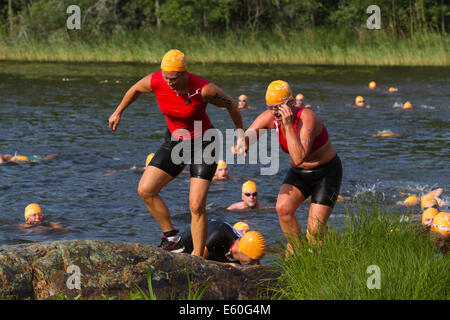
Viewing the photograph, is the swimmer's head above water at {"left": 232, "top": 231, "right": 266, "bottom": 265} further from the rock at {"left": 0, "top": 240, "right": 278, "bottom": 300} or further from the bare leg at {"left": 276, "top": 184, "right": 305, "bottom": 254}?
the rock at {"left": 0, "top": 240, "right": 278, "bottom": 300}

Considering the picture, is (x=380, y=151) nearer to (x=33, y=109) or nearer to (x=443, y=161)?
(x=443, y=161)

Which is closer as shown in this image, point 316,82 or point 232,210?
point 232,210

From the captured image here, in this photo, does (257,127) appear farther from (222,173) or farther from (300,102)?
(300,102)

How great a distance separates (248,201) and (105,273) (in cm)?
698

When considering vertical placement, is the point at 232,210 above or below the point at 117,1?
below

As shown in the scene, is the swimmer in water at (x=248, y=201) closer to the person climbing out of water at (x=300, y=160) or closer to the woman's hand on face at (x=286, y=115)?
the person climbing out of water at (x=300, y=160)

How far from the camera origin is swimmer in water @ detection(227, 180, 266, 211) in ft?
42.9

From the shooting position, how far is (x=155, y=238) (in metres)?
11.4

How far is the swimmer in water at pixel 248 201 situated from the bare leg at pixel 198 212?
16.4ft

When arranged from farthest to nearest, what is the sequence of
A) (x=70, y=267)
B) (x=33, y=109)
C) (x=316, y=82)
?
1. (x=316, y=82)
2. (x=33, y=109)
3. (x=70, y=267)

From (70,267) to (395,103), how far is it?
22402 mm

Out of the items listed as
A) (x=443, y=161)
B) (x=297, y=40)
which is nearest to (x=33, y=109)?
(x=443, y=161)

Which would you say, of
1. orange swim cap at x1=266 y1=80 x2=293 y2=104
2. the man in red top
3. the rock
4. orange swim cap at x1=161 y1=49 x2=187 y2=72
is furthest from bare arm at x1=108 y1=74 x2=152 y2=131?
the rock

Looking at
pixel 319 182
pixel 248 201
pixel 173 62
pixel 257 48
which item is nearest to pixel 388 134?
pixel 248 201
